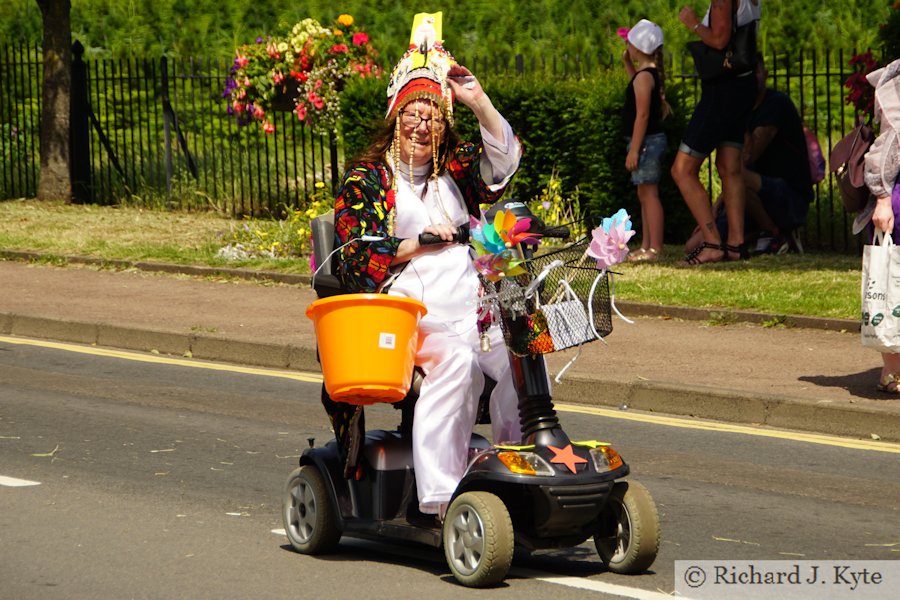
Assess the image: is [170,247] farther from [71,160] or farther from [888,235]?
[888,235]

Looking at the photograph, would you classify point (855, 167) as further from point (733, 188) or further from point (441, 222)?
point (733, 188)

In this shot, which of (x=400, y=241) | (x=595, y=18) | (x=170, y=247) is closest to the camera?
(x=400, y=241)

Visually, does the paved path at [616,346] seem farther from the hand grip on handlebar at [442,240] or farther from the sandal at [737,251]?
the hand grip on handlebar at [442,240]

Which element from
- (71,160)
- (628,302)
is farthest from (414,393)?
(71,160)

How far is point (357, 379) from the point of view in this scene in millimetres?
5453

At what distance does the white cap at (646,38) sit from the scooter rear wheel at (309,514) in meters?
8.71

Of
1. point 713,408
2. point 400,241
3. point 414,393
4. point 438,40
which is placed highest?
point 438,40

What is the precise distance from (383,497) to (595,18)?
24665 millimetres

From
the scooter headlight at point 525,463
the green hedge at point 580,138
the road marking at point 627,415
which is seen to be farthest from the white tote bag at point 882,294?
the green hedge at point 580,138

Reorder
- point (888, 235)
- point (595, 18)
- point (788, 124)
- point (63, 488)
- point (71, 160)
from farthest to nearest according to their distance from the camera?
point (595, 18) < point (71, 160) < point (788, 124) < point (888, 235) < point (63, 488)

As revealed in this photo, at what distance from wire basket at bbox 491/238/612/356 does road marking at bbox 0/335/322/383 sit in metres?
5.31

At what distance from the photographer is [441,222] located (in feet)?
19.7

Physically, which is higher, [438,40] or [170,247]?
[438,40]

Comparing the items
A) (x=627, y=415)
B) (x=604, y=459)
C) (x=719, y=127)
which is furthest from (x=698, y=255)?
(x=604, y=459)
